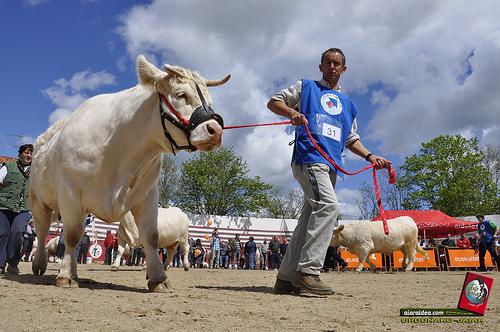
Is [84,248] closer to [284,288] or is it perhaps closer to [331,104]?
[284,288]

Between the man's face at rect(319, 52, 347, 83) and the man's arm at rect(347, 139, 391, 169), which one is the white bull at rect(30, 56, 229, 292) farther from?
the man's arm at rect(347, 139, 391, 169)

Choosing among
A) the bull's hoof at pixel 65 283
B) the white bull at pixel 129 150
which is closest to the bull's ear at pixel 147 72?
the white bull at pixel 129 150

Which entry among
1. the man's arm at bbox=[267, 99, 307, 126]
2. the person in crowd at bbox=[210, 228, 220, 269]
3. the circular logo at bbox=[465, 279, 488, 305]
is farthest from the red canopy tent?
the circular logo at bbox=[465, 279, 488, 305]

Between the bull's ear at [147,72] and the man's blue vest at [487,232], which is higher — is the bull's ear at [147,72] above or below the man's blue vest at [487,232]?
above

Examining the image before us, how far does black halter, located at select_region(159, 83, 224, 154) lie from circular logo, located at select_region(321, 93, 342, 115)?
136cm

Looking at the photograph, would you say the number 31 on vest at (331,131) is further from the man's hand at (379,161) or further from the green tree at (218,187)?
the green tree at (218,187)

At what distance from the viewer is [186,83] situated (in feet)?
14.1

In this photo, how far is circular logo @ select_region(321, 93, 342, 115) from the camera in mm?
4879

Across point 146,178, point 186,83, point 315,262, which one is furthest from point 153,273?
point 186,83

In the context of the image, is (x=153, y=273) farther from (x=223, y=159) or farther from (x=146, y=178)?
(x=223, y=159)

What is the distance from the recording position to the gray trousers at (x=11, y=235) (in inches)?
273

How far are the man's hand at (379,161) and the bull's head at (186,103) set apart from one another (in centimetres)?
202

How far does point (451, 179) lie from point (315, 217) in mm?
48558

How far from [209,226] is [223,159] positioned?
2355 centimetres
